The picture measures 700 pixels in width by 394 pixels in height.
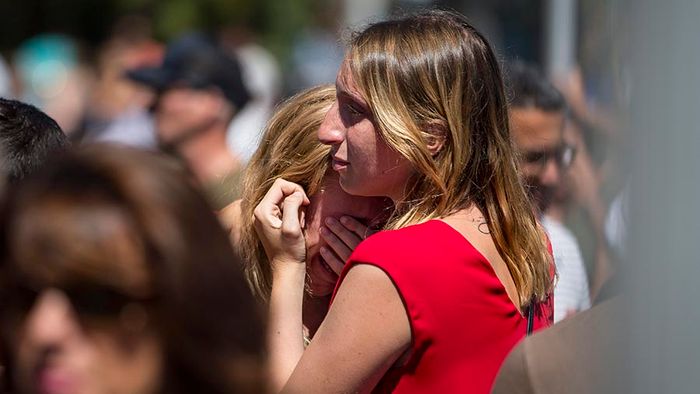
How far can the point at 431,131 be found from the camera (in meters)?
2.47

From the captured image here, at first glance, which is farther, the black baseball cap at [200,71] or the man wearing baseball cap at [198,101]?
the black baseball cap at [200,71]

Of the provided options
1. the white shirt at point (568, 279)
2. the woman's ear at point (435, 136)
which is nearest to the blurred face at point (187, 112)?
the white shirt at point (568, 279)

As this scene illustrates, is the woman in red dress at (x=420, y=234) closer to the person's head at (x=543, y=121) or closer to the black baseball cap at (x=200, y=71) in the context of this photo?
the person's head at (x=543, y=121)

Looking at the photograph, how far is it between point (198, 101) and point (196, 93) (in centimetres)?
7

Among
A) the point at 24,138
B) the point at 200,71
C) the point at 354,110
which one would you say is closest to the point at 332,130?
the point at 354,110

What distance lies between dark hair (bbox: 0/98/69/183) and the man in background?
1.55 meters

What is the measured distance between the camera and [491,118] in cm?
256

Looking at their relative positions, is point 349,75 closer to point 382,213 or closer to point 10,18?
point 382,213

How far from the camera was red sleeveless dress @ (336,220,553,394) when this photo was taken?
2.27m

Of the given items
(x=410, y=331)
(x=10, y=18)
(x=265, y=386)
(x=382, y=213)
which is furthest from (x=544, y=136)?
(x=10, y=18)

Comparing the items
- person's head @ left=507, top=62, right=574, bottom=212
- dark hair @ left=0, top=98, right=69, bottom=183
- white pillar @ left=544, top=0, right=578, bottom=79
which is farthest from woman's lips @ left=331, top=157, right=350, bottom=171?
white pillar @ left=544, top=0, right=578, bottom=79

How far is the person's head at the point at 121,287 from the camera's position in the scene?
1.34 meters

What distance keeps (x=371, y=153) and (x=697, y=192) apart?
1345 millimetres

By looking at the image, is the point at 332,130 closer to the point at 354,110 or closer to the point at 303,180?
the point at 354,110
